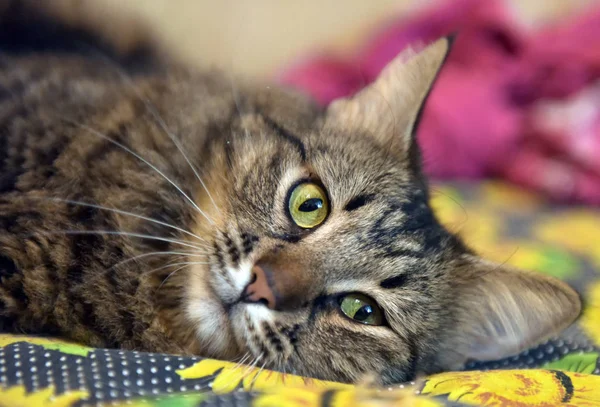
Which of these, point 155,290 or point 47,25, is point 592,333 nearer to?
point 155,290

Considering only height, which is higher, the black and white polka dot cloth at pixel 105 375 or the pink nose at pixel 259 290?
the pink nose at pixel 259 290

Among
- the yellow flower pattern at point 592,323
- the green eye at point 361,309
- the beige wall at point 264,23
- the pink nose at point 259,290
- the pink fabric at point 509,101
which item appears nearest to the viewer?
the pink nose at point 259,290

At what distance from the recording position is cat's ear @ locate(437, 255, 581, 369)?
1.06 m

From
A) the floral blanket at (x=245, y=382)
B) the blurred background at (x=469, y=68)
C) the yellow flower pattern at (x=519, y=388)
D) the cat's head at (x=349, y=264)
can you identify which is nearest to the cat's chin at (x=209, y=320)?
the cat's head at (x=349, y=264)

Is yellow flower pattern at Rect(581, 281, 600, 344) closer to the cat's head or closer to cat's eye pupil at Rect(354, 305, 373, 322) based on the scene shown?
the cat's head

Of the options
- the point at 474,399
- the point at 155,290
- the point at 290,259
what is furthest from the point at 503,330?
the point at 155,290

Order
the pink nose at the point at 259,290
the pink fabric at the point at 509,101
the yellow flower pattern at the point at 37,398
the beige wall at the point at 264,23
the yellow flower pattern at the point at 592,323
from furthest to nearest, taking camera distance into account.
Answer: the beige wall at the point at 264,23
the pink fabric at the point at 509,101
the yellow flower pattern at the point at 592,323
the pink nose at the point at 259,290
the yellow flower pattern at the point at 37,398

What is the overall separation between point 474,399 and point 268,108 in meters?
0.81

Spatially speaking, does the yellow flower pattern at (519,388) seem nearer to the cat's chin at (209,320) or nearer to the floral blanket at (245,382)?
the floral blanket at (245,382)

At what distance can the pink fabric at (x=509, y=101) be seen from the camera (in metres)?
1.99

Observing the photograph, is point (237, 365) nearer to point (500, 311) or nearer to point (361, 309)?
point (361, 309)

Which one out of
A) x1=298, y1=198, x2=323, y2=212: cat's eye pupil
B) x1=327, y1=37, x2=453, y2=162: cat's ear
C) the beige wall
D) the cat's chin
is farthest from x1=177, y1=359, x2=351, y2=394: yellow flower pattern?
the beige wall

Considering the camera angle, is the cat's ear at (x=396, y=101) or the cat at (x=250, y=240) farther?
the cat's ear at (x=396, y=101)

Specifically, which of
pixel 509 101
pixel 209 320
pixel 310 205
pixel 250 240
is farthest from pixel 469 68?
pixel 209 320
